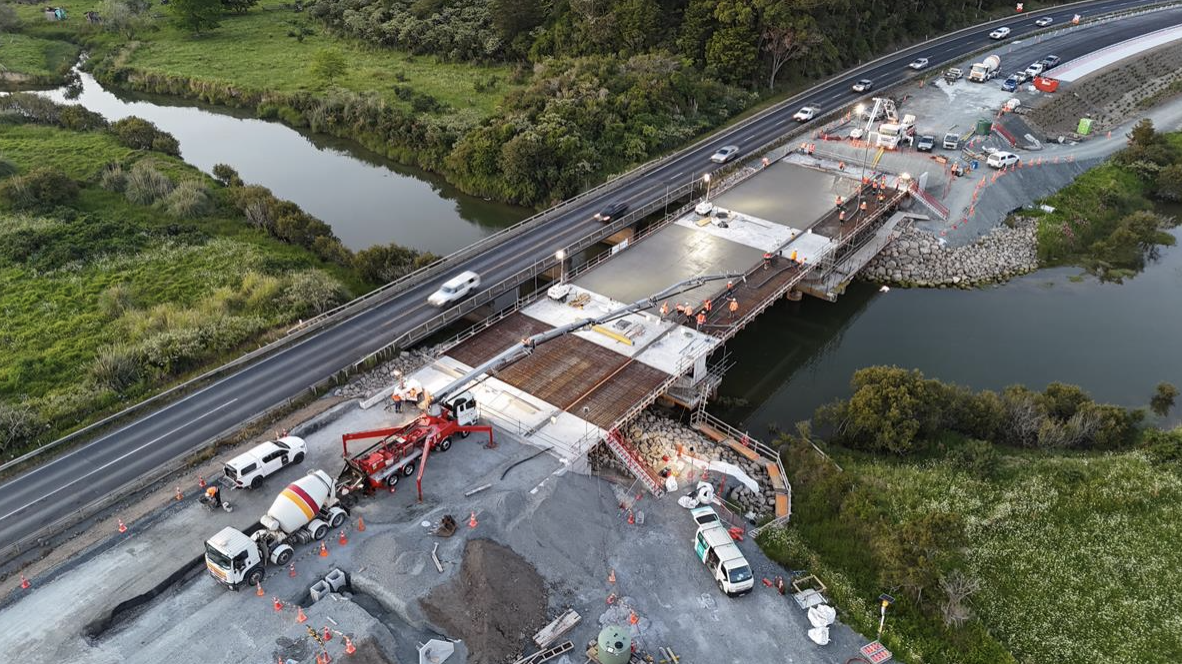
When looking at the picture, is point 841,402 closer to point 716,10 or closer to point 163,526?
point 163,526

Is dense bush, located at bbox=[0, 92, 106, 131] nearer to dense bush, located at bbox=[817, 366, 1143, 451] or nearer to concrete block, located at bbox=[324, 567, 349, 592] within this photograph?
concrete block, located at bbox=[324, 567, 349, 592]

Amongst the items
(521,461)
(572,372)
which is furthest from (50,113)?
(521,461)

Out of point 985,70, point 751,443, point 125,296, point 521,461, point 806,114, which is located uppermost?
point 985,70

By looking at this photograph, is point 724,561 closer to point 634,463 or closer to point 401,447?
point 634,463

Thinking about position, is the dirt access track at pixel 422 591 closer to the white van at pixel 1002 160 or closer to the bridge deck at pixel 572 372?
the bridge deck at pixel 572 372

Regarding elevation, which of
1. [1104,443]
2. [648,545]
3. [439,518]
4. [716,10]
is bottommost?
[1104,443]

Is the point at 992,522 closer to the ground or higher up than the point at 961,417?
closer to the ground

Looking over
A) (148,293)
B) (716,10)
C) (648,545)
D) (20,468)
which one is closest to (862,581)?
(648,545)

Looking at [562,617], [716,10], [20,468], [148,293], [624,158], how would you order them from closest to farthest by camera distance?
[562,617] < [20,468] < [148,293] < [624,158] < [716,10]
